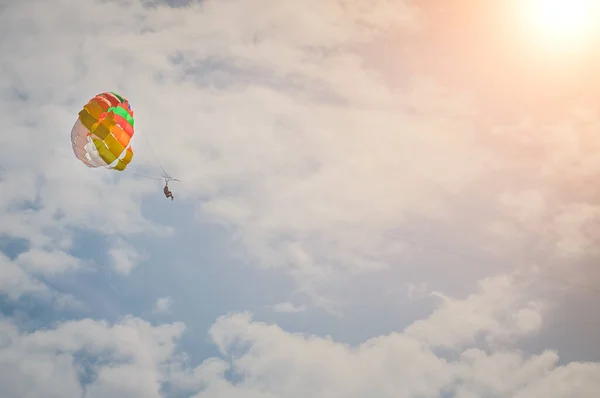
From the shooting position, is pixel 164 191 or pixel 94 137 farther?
pixel 164 191

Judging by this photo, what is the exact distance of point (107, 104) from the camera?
4247cm

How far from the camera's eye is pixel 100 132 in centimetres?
4191

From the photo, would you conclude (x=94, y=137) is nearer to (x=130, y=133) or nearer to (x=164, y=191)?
(x=130, y=133)

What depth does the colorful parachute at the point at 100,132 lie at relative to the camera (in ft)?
138

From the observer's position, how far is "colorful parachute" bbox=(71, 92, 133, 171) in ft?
138

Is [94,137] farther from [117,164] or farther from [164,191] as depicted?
[164,191]

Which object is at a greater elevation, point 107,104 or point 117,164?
point 107,104

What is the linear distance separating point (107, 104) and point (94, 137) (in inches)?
110

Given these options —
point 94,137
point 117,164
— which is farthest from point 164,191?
point 94,137

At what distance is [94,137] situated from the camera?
4203cm

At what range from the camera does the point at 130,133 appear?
44.2 metres

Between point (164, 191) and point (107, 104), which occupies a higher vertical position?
point (107, 104)

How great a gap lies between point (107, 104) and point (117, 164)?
485cm

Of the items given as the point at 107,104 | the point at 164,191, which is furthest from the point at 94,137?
the point at 164,191
